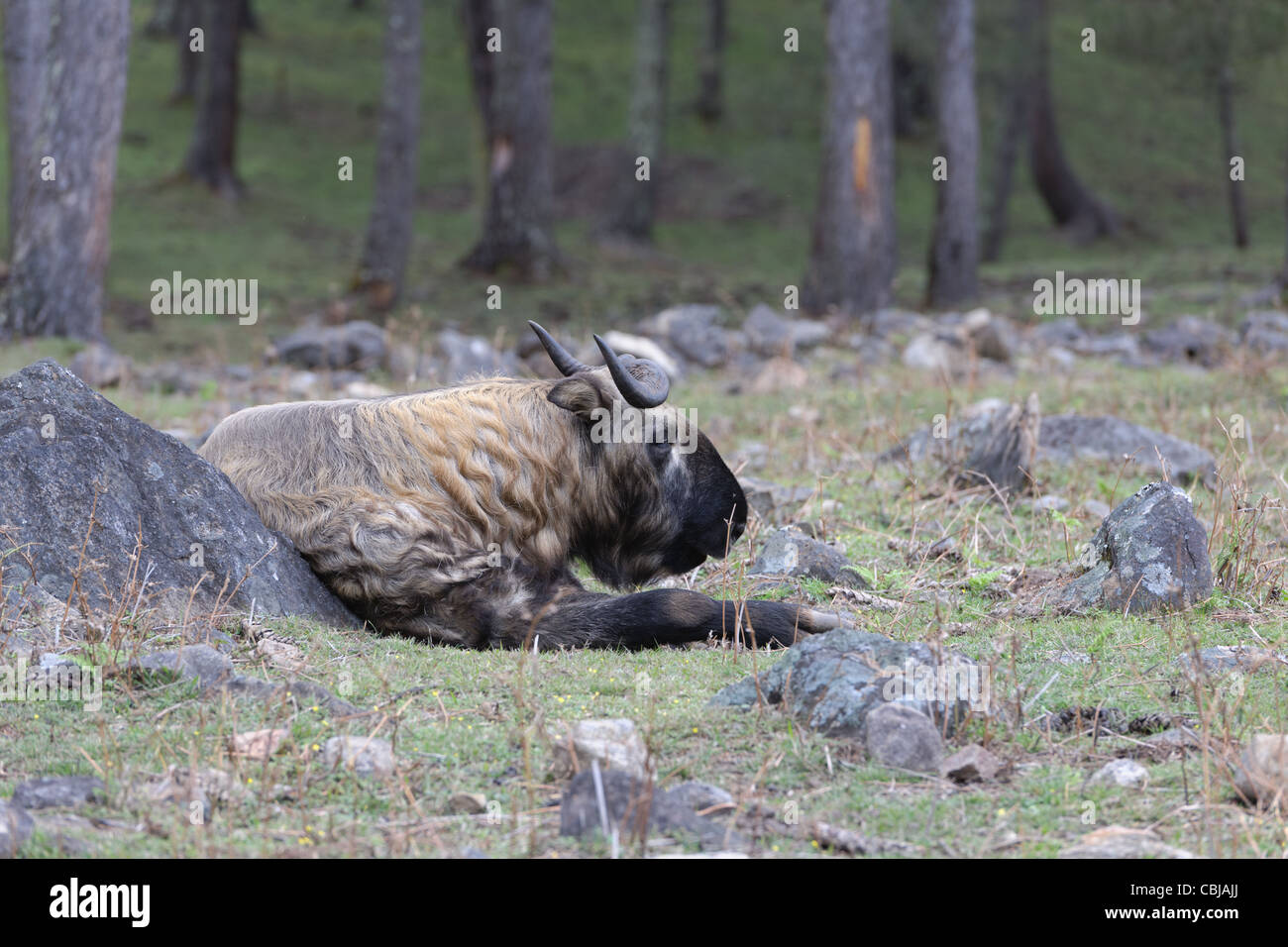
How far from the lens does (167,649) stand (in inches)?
149

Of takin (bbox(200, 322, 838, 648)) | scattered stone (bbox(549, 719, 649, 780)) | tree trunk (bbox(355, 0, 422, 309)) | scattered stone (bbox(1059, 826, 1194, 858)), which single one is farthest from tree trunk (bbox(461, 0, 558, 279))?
scattered stone (bbox(1059, 826, 1194, 858))

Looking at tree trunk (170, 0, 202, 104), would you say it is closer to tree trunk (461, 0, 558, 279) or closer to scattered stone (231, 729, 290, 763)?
tree trunk (461, 0, 558, 279)

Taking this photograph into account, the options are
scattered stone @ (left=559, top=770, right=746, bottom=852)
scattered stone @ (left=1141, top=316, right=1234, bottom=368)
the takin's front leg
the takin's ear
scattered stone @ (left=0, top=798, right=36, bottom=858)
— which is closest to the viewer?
scattered stone @ (left=0, top=798, right=36, bottom=858)

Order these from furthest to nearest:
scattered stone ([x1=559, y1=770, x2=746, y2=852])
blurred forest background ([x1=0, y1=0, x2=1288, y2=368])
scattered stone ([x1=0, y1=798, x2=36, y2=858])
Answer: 1. blurred forest background ([x1=0, y1=0, x2=1288, y2=368])
2. scattered stone ([x1=559, y1=770, x2=746, y2=852])
3. scattered stone ([x1=0, y1=798, x2=36, y2=858])

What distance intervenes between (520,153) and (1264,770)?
1488cm

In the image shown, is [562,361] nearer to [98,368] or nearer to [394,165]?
[98,368]

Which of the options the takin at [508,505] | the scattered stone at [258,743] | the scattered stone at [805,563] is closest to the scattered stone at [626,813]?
the scattered stone at [258,743]

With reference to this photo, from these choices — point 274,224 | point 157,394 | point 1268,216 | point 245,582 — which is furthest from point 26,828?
point 1268,216

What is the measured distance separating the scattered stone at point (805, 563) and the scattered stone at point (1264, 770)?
2.12 meters

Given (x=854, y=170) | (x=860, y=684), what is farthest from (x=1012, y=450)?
(x=854, y=170)

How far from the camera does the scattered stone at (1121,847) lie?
2.66 m

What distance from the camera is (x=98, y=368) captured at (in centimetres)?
948

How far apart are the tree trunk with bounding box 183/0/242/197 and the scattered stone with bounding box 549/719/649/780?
64.3ft

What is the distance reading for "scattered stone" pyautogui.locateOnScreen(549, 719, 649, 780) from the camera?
3.03 meters
